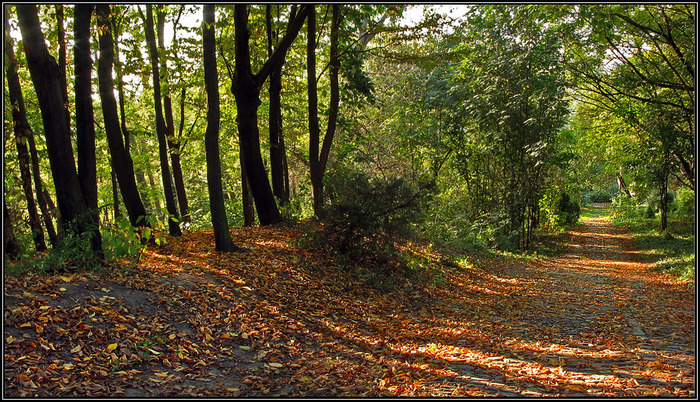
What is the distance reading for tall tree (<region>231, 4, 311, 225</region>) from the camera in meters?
8.84

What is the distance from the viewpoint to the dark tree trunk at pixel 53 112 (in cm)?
536

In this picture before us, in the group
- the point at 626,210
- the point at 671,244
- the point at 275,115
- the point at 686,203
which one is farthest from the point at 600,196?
the point at 275,115

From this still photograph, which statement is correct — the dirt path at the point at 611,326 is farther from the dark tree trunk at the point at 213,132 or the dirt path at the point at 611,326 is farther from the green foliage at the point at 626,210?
the green foliage at the point at 626,210

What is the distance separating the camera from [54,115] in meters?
5.58

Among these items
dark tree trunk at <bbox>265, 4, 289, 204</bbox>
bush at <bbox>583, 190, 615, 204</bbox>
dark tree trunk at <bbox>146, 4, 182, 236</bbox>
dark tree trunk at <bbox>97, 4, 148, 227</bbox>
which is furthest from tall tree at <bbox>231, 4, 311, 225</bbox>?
bush at <bbox>583, 190, 615, 204</bbox>

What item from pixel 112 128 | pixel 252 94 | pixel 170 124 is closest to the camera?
pixel 112 128

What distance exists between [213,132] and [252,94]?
1985mm

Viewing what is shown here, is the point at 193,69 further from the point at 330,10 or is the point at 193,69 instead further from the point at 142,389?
the point at 142,389

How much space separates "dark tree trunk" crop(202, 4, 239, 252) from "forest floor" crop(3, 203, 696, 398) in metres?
0.53

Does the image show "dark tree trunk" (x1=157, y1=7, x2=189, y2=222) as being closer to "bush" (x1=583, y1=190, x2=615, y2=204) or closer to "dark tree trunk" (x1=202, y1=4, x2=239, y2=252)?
"dark tree trunk" (x1=202, y1=4, x2=239, y2=252)

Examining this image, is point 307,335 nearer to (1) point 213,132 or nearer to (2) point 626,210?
(1) point 213,132

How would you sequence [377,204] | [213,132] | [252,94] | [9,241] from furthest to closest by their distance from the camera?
[252,94], [377,204], [213,132], [9,241]

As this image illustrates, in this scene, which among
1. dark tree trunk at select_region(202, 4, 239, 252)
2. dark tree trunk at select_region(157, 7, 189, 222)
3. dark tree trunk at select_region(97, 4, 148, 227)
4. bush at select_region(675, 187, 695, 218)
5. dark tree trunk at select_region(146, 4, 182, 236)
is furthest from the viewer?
bush at select_region(675, 187, 695, 218)

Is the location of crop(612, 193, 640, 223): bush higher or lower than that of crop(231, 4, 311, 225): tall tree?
lower
